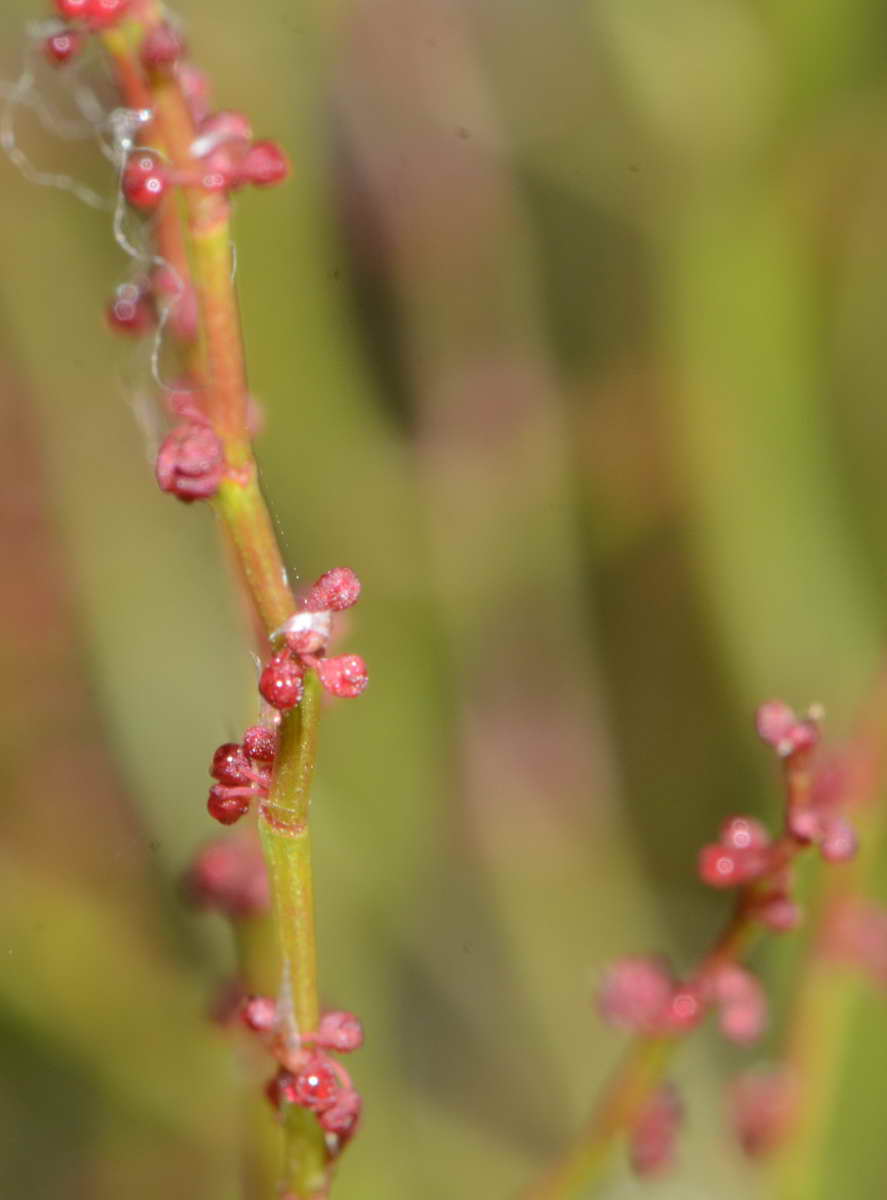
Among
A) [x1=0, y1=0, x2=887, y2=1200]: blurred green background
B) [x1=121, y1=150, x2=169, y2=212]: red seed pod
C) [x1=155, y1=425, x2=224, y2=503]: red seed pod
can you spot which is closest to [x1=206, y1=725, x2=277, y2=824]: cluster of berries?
[x1=155, y1=425, x2=224, y2=503]: red seed pod

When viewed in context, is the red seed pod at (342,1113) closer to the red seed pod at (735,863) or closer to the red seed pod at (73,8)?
the red seed pod at (735,863)

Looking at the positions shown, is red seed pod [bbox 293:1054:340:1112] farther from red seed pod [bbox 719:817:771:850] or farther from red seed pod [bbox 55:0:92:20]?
red seed pod [bbox 55:0:92:20]

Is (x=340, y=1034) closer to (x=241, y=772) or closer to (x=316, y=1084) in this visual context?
(x=316, y=1084)

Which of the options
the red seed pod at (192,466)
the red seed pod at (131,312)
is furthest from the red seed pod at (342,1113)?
the red seed pod at (131,312)

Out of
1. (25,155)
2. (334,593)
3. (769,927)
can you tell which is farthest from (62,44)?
(25,155)

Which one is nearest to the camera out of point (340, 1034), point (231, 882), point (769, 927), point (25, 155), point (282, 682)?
point (282, 682)

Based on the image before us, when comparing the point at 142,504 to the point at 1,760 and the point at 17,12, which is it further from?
the point at 17,12
